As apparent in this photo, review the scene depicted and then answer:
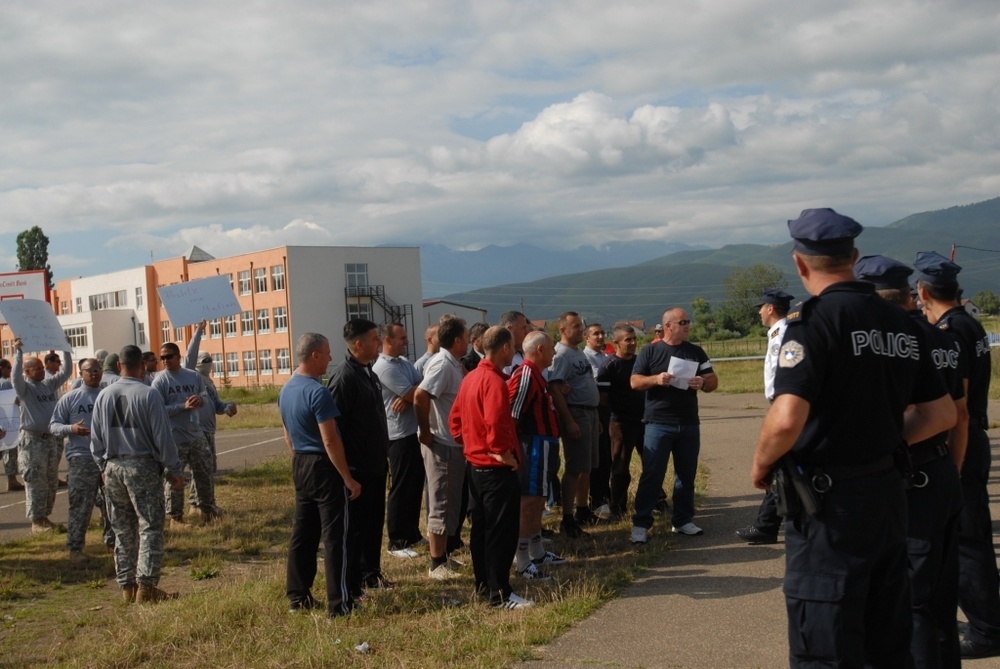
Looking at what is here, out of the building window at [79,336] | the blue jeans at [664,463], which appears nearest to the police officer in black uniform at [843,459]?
the blue jeans at [664,463]

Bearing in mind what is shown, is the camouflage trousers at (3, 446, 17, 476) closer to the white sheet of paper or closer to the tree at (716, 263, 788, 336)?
the white sheet of paper

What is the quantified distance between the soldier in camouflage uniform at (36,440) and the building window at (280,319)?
6345 cm

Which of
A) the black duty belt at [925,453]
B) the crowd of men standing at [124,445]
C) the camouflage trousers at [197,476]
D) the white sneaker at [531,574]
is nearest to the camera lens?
the black duty belt at [925,453]

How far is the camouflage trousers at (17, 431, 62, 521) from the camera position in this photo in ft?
38.0

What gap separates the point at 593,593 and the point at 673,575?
1066mm

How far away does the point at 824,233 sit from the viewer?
3896 mm

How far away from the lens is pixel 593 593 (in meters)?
6.96

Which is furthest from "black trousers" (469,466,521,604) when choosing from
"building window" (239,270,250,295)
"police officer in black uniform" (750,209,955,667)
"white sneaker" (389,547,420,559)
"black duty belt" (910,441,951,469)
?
"building window" (239,270,250,295)

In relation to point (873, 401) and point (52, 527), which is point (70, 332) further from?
point (873, 401)

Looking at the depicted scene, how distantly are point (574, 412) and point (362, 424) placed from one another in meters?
2.78

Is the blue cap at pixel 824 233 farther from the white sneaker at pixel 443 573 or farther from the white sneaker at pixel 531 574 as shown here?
the white sneaker at pixel 443 573

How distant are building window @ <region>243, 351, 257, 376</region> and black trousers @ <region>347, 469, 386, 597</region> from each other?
71.4 metres

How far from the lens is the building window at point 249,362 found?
77.1 meters

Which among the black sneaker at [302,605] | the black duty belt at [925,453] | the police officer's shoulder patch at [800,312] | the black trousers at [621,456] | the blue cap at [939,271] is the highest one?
the blue cap at [939,271]
